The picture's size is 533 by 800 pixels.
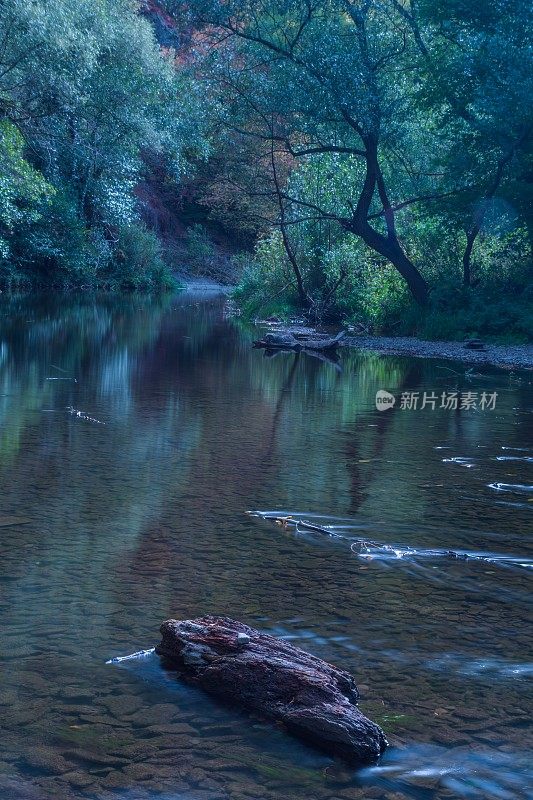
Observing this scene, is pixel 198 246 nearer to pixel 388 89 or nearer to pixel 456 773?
pixel 388 89

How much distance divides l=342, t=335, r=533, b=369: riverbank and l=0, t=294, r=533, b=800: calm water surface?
19.6 feet

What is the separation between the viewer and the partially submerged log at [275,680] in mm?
3588

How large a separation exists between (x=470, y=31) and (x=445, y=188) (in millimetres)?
3400

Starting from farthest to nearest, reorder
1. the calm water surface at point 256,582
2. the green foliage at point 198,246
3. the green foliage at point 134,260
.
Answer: the green foliage at point 198,246, the green foliage at point 134,260, the calm water surface at point 256,582

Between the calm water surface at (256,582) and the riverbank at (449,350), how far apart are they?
597 centimetres

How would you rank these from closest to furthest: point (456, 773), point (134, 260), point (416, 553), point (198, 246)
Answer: point (456, 773) → point (416, 553) → point (134, 260) → point (198, 246)

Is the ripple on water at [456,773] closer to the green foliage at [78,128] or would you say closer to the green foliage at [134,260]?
the green foliage at [78,128]

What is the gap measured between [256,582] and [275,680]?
63.6 inches

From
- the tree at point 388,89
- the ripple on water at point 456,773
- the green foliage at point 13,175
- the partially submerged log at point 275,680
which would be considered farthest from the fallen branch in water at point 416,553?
the green foliage at point 13,175

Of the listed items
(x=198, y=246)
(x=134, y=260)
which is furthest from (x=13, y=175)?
(x=198, y=246)

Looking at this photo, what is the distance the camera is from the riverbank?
58.4 feet

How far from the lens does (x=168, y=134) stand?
31.1 m

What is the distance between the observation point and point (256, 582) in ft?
17.9

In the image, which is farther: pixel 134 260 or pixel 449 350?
pixel 134 260
